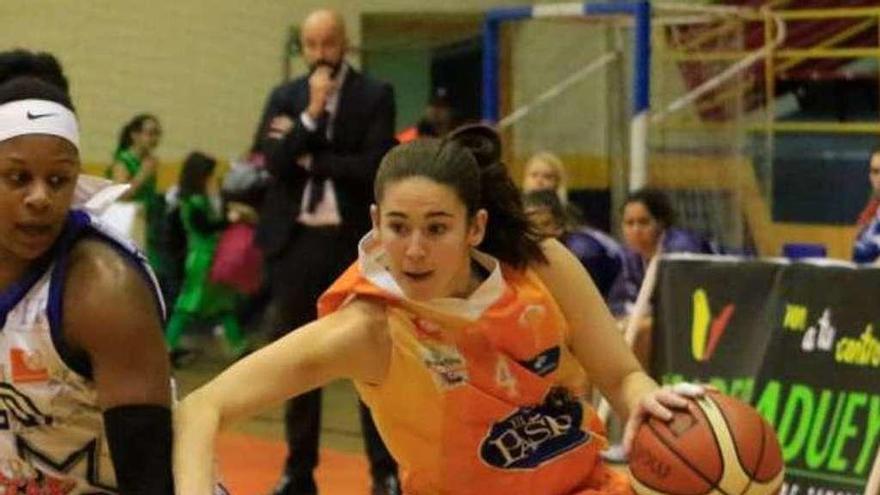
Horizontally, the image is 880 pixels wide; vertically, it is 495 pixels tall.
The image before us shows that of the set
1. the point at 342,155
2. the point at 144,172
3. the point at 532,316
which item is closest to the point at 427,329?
the point at 532,316

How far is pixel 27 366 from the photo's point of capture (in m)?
3.11

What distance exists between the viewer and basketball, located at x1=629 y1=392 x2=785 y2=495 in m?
3.71

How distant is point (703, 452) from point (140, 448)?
121 cm

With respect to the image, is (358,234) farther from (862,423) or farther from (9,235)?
(9,235)

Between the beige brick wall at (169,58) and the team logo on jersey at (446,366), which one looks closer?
the team logo on jersey at (446,366)

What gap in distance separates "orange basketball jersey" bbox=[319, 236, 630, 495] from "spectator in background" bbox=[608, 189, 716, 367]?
3.78 meters

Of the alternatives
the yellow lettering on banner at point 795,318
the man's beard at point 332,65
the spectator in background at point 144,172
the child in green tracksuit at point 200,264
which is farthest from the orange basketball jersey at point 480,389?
the child in green tracksuit at point 200,264

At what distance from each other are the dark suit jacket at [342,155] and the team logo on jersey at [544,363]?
277 centimetres

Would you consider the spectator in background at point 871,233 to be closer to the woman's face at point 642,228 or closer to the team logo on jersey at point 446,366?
the woman's face at point 642,228

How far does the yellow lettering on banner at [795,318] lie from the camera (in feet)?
21.0

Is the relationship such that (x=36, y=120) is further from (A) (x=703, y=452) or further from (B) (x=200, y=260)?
(B) (x=200, y=260)

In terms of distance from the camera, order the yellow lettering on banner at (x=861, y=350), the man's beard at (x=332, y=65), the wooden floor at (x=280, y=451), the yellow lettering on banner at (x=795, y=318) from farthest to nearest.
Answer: the wooden floor at (x=280, y=451) → the man's beard at (x=332, y=65) → the yellow lettering on banner at (x=795, y=318) → the yellow lettering on banner at (x=861, y=350)

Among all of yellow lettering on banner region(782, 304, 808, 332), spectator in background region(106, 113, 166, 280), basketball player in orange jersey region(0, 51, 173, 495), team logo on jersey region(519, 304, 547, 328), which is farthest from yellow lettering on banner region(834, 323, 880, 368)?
spectator in background region(106, 113, 166, 280)

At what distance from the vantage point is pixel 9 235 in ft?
10.2
